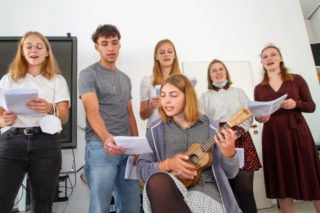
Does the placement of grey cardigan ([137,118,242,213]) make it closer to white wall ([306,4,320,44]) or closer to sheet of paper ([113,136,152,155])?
sheet of paper ([113,136,152,155])

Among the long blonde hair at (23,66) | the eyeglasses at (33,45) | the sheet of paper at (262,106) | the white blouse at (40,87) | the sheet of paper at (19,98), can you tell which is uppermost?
the eyeglasses at (33,45)

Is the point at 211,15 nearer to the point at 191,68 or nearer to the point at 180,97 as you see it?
the point at 191,68

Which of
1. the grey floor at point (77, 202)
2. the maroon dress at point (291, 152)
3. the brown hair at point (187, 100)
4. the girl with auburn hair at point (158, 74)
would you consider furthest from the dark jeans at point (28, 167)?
the maroon dress at point (291, 152)

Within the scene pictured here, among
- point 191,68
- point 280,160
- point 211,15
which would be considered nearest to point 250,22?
point 211,15

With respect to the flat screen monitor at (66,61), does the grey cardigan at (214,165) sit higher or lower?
lower

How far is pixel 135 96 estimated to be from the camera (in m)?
2.74

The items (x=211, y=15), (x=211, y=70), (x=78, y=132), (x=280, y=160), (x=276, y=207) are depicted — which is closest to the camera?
(x=280, y=160)

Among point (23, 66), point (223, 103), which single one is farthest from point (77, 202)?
point (223, 103)

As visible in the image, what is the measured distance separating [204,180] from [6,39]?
2.34 m

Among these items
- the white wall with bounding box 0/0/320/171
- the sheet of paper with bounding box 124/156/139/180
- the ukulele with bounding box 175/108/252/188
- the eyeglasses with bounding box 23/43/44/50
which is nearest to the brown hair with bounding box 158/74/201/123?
the ukulele with bounding box 175/108/252/188

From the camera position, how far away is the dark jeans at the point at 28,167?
3.85 ft

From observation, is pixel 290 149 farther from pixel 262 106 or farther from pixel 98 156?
pixel 98 156

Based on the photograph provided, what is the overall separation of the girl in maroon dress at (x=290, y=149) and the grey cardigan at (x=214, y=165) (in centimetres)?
81

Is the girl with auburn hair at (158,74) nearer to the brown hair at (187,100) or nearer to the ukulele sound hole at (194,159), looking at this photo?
the brown hair at (187,100)
